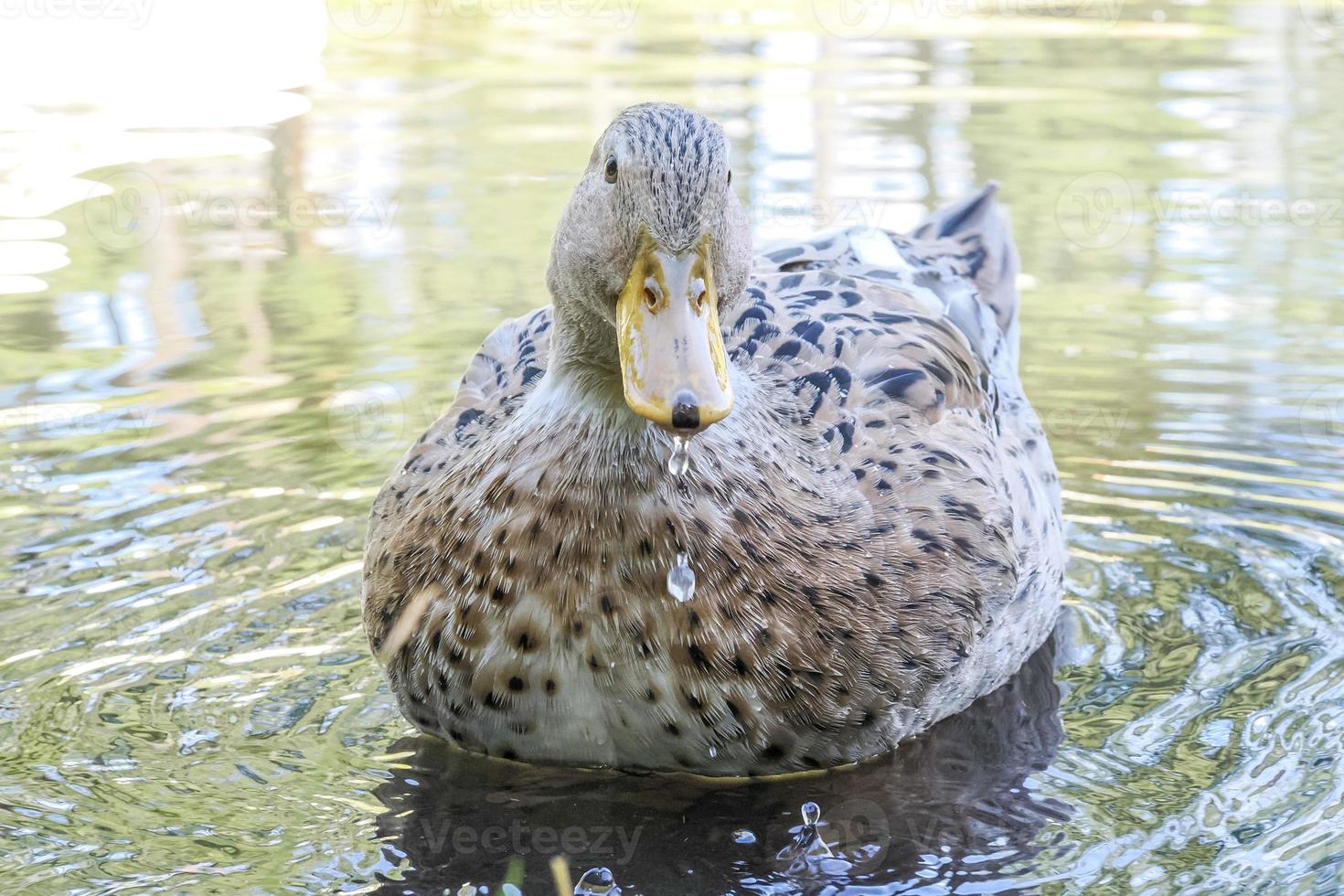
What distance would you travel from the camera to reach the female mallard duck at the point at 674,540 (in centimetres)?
426

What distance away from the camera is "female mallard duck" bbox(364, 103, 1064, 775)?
4258 millimetres

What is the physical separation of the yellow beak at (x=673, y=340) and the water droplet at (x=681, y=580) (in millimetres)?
606

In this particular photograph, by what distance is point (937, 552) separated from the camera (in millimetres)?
4977

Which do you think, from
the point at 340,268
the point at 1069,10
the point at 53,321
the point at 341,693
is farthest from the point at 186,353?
the point at 1069,10

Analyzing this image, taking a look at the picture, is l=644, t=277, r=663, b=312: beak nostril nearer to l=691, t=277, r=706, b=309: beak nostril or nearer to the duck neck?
l=691, t=277, r=706, b=309: beak nostril

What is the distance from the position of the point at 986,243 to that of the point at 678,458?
10.0 ft

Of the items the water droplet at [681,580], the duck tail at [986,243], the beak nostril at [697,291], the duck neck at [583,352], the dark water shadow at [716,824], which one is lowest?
the dark water shadow at [716,824]

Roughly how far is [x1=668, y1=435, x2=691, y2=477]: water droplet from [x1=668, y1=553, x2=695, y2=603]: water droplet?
8.3 inches

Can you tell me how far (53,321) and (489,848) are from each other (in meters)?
5.28

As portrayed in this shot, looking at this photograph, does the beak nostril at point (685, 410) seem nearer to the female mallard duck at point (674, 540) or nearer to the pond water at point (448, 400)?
the female mallard duck at point (674, 540)

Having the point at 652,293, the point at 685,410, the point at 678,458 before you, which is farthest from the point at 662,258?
the point at 678,458

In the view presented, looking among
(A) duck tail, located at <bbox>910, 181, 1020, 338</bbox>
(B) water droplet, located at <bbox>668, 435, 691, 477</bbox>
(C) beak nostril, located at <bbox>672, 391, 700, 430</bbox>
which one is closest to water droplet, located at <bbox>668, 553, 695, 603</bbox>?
(B) water droplet, located at <bbox>668, 435, 691, 477</bbox>

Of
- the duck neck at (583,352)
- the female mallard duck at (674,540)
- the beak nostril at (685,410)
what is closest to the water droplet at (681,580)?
the female mallard duck at (674,540)

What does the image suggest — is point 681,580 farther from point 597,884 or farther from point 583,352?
point 597,884
